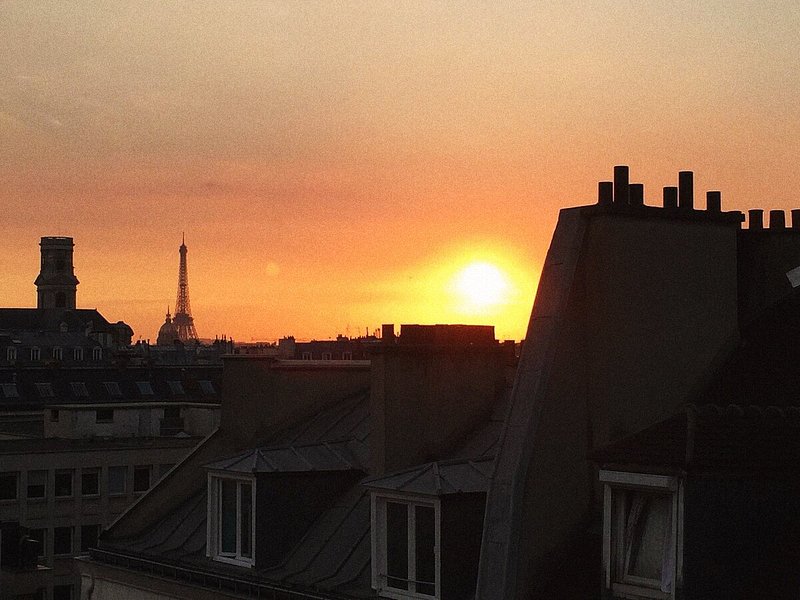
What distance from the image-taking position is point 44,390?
5162 inches

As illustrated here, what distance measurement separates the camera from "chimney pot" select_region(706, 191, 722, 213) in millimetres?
15922

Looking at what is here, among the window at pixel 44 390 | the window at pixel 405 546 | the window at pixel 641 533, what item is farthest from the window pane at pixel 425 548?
the window at pixel 44 390

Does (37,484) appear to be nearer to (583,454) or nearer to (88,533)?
(88,533)

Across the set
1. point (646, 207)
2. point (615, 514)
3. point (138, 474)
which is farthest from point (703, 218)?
point (138, 474)

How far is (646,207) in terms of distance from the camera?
49.8ft

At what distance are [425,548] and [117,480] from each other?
185ft

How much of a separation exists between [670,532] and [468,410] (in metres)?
8.01

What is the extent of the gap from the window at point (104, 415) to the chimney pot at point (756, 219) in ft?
229

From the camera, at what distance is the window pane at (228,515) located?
69.4 feet

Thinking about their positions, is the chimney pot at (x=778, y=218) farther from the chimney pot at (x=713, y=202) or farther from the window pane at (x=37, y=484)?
the window pane at (x=37, y=484)

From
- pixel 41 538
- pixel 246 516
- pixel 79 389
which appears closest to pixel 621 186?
pixel 246 516

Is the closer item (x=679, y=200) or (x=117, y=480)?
(x=679, y=200)

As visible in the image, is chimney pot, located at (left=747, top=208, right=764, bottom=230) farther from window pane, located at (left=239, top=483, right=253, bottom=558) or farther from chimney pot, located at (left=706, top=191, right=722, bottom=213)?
window pane, located at (left=239, top=483, right=253, bottom=558)

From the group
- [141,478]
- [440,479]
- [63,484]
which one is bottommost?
[63,484]
